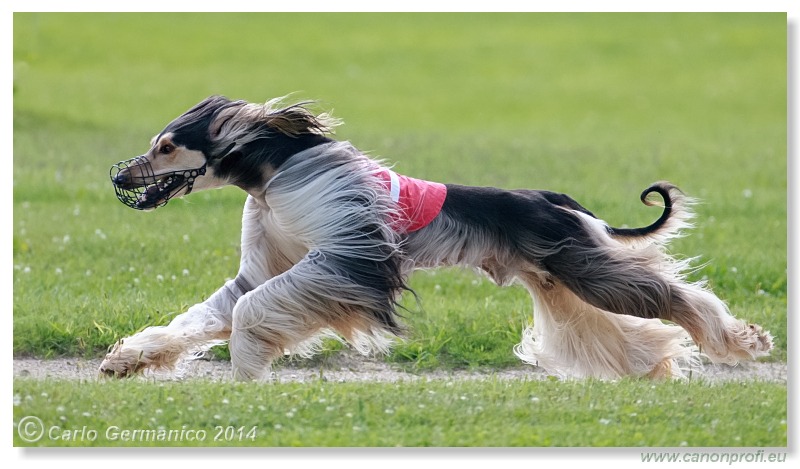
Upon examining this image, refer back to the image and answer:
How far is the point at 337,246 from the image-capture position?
19.6ft

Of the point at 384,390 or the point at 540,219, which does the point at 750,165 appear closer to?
the point at 540,219

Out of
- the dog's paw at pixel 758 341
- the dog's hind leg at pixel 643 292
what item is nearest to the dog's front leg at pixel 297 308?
the dog's hind leg at pixel 643 292

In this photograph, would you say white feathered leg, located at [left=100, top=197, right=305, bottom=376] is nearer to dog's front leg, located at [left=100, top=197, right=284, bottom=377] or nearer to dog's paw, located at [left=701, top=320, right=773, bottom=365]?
dog's front leg, located at [left=100, top=197, right=284, bottom=377]

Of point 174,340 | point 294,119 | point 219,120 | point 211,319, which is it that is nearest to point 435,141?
point 294,119

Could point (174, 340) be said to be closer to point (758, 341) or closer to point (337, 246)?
point (337, 246)

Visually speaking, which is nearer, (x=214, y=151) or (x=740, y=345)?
(x=214, y=151)

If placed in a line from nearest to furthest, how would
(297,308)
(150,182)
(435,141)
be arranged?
(297,308) < (150,182) < (435,141)

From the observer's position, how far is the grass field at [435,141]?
7164 millimetres

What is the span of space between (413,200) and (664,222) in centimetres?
149

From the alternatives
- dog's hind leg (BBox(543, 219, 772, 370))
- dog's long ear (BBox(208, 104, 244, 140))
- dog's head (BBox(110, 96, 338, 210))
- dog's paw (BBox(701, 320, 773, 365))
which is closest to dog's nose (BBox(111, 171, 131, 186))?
dog's head (BBox(110, 96, 338, 210))

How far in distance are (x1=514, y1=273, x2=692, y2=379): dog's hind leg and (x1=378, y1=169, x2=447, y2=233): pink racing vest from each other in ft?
2.75

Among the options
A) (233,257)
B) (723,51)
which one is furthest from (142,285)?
(723,51)

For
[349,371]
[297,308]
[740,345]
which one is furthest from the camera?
[349,371]

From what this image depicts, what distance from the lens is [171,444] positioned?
5.21 m
